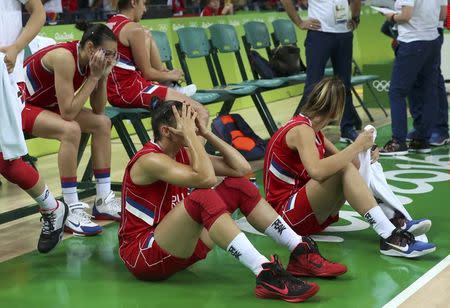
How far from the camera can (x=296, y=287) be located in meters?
3.36

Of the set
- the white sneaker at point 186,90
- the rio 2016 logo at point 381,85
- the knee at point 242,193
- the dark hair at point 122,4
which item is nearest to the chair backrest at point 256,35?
the rio 2016 logo at point 381,85

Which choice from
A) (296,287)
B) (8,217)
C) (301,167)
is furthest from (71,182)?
(296,287)

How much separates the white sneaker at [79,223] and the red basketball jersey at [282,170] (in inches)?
40.5

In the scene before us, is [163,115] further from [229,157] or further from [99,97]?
[99,97]

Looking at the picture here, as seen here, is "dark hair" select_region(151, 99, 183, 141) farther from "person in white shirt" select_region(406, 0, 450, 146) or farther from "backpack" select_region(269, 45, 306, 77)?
"backpack" select_region(269, 45, 306, 77)

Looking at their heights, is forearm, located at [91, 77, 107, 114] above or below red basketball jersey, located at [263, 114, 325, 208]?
above

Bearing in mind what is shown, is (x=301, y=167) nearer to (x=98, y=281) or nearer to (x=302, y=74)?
(x=98, y=281)

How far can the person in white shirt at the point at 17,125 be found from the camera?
3912mm

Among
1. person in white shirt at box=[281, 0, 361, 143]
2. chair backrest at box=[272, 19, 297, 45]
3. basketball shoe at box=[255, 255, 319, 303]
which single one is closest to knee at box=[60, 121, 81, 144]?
basketball shoe at box=[255, 255, 319, 303]

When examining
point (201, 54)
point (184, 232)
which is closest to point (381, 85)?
point (201, 54)

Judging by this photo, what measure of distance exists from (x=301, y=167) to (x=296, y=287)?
0.99 metres

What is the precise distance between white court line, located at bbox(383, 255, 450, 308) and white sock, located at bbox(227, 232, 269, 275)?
537 millimetres

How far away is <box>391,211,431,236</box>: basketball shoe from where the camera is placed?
414cm

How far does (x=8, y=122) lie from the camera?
3.92 meters
